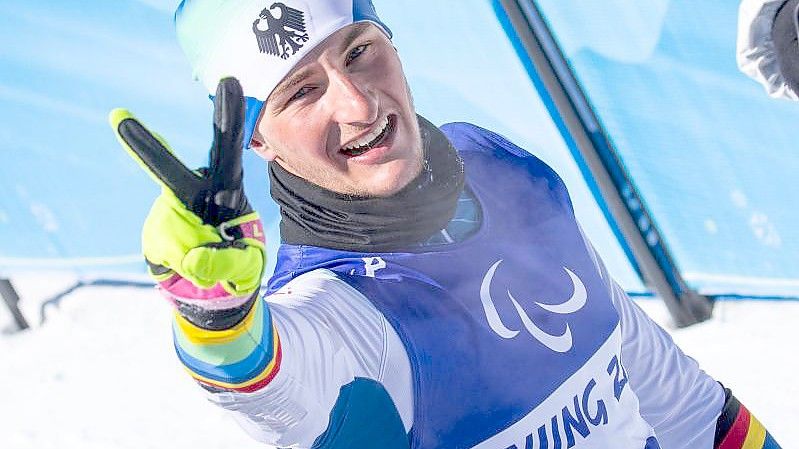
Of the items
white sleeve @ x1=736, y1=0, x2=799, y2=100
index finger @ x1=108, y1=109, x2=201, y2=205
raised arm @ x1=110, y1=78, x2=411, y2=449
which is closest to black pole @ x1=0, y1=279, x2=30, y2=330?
raised arm @ x1=110, y1=78, x2=411, y2=449

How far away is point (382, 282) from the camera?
1638 mm

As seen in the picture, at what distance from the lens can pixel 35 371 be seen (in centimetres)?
477

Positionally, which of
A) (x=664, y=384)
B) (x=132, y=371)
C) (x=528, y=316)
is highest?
(x=528, y=316)

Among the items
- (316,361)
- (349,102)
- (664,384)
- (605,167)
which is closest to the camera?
(316,361)

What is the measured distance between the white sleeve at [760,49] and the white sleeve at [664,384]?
542mm

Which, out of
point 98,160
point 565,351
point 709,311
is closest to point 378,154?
point 565,351

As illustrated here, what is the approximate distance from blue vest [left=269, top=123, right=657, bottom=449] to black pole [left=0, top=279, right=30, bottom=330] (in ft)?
12.7

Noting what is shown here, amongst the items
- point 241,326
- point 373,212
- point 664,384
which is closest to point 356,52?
point 373,212

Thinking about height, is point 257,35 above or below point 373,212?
above

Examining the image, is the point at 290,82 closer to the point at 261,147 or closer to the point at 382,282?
the point at 261,147

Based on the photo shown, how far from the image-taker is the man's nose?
5.34 ft

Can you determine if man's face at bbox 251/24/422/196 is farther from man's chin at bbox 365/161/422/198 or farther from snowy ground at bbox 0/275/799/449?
snowy ground at bbox 0/275/799/449

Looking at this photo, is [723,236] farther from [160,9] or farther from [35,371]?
[35,371]

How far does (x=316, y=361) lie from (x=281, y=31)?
0.56 meters
